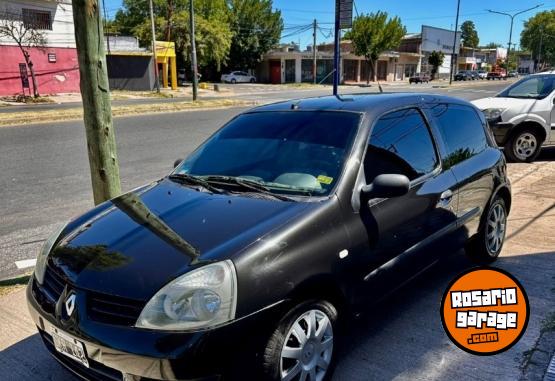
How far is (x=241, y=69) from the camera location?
63719 mm

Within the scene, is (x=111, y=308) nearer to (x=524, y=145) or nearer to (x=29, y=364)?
(x=29, y=364)

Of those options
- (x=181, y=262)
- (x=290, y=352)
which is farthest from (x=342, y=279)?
(x=181, y=262)

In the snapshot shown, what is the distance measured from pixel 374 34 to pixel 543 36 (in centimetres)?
7045

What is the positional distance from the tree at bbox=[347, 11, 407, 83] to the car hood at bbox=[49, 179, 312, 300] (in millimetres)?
59005

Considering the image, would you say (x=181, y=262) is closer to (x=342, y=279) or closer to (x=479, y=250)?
(x=342, y=279)

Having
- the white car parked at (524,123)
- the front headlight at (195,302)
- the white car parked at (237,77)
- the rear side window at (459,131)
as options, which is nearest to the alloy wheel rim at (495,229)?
the rear side window at (459,131)

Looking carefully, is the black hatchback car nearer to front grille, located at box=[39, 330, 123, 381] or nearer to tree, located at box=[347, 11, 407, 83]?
front grille, located at box=[39, 330, 123, 381]

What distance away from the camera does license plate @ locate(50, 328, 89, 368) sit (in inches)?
91.3

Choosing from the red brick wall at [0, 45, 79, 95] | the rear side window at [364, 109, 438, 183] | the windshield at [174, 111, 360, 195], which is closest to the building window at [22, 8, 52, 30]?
the red brick wall at [0, 45, 79, 95]

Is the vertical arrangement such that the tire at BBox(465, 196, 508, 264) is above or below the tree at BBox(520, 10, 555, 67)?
below

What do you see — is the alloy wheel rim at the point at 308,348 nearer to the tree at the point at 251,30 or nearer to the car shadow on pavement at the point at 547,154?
the car shadow on pavement at the point at 547,154

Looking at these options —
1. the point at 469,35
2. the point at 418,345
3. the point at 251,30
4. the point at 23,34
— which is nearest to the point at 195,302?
the point at 418,345

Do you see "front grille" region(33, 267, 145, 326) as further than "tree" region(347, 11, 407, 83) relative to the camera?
No

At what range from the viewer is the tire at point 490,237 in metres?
4.29
